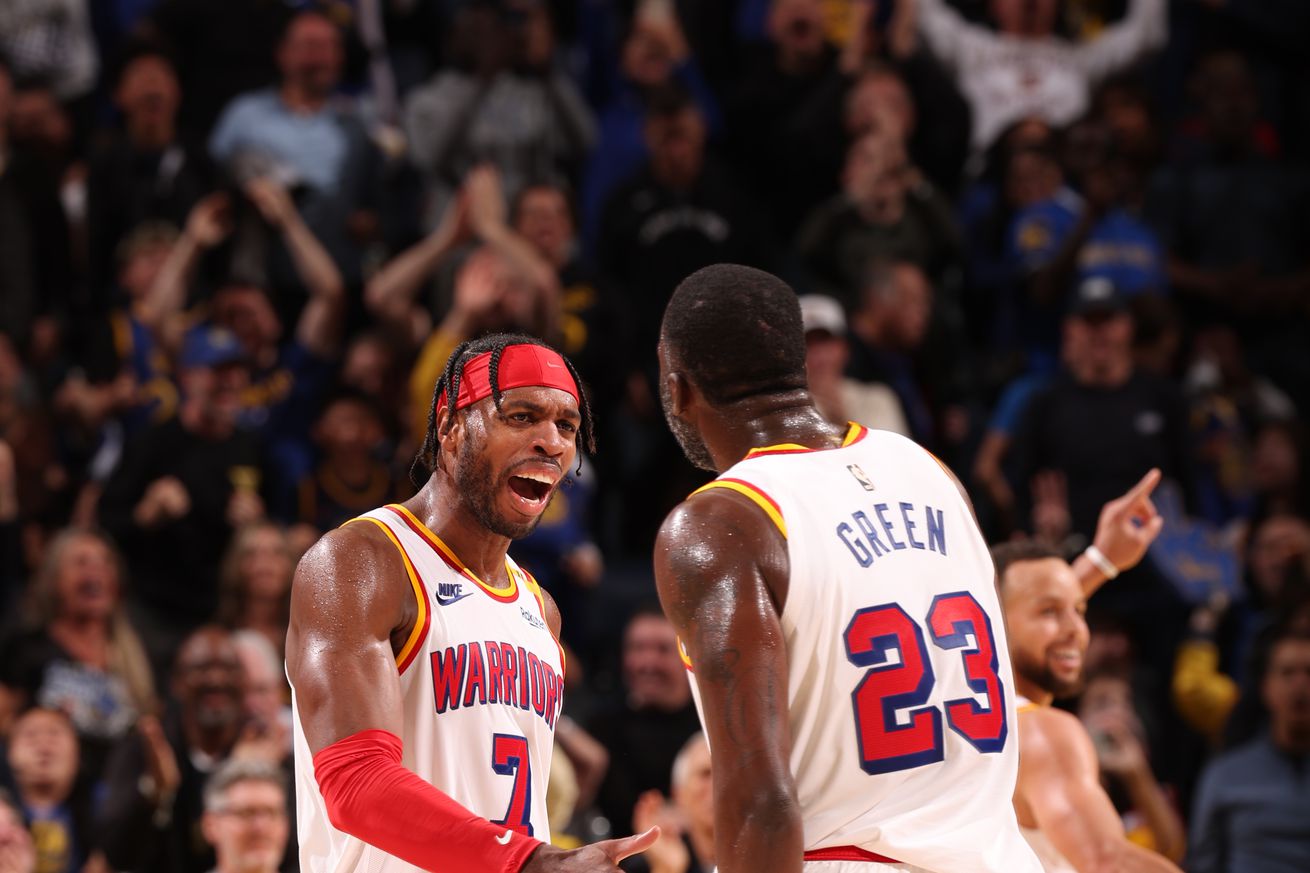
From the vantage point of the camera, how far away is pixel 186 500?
980 centimetres

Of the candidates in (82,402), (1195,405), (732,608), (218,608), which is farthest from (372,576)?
(1195,405)

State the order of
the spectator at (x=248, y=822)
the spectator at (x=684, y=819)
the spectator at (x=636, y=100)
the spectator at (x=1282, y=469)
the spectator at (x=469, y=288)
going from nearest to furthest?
the spectator at (x=684, y=819) → the spectator at (x=248, y=822) → the spectator at (x=469, y=288) → the spectator at (x=1282, y=469) → the spectator at (x=636, y=100)

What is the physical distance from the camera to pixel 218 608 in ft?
31.7

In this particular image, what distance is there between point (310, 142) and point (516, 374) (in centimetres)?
767

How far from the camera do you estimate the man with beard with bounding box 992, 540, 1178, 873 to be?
5.03m

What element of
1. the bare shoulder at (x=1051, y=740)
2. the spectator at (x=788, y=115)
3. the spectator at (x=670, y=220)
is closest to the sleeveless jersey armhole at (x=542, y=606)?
the bare shoulder at (x=1051, y=740)

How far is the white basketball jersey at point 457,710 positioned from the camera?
4.32m

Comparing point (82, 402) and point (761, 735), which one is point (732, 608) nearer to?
point (761, 735)

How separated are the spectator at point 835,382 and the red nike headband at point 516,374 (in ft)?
15.1

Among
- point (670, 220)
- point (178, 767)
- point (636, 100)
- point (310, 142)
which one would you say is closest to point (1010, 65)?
point (636, 100)

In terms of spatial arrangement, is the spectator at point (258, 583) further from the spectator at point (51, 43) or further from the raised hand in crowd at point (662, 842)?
the spectator at point (51, 43)

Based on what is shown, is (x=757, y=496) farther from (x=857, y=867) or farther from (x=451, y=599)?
(x=451, y=599)

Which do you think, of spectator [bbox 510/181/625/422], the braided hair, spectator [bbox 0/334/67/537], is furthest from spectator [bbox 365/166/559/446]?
the braided hair

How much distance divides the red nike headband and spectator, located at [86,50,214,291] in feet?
24.8
